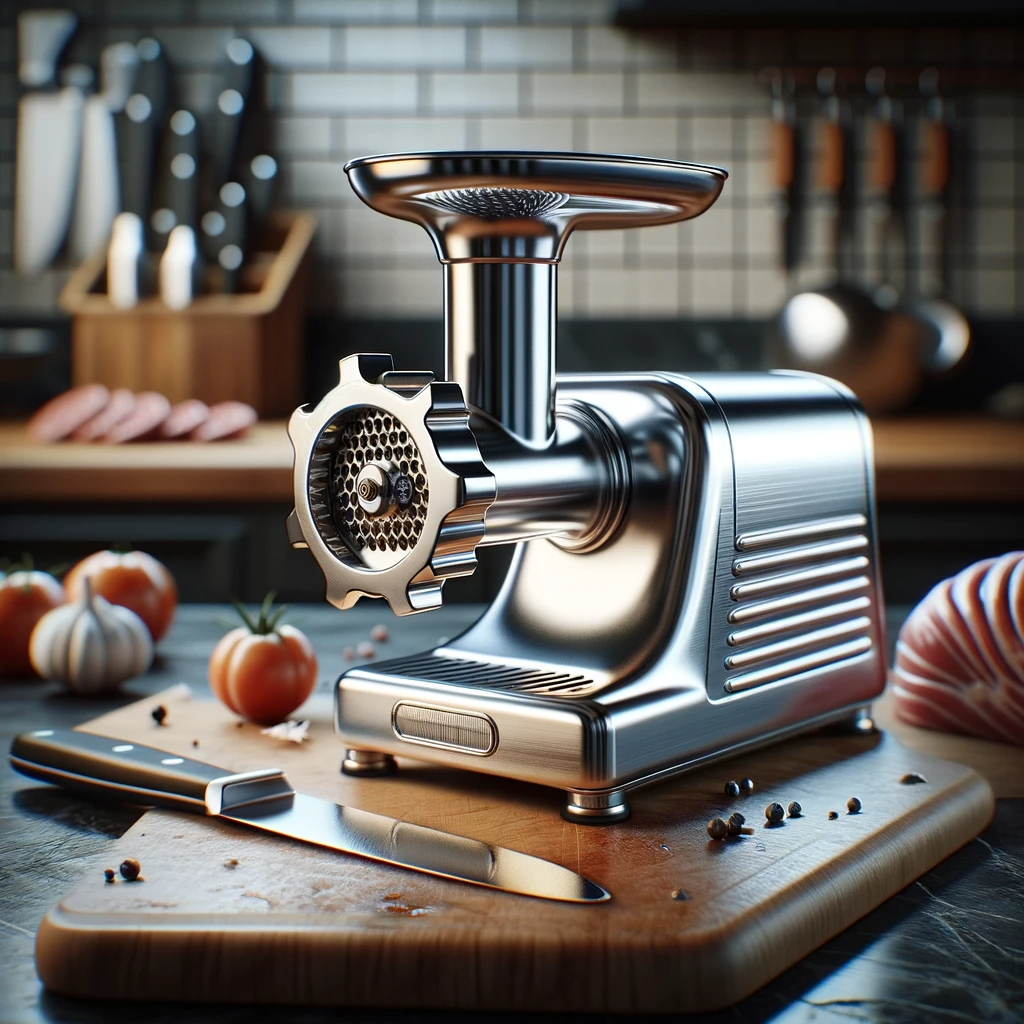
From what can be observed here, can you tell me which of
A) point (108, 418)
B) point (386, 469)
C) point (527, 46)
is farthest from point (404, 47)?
point (386, 469)

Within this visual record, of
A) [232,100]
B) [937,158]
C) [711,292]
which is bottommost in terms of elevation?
[711,292]

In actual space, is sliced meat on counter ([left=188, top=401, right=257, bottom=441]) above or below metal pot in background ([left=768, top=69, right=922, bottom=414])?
below

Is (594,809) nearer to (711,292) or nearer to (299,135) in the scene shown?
(711,292)

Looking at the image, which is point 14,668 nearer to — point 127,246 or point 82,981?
point 82,981

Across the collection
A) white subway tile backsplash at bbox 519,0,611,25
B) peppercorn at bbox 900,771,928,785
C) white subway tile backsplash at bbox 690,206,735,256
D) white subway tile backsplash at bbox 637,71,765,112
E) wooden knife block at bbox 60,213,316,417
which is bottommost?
peppercorn at bbox 900,771,928,785

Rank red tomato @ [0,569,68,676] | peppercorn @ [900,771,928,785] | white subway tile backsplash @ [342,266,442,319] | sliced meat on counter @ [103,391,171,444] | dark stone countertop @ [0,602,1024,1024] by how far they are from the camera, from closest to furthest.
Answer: dark stone countertop @ [0,602,1024,1024] → peppercorn @ [900,771,928,785] → red tomato @ [0,569,68,676] → sliced meat on counter @ [103,391,171,444] → white subway tile backsplash @ [342,266,442,319]

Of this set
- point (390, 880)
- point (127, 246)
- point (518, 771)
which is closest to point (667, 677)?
point (518, 771)

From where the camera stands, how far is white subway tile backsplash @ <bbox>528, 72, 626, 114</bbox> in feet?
8.52

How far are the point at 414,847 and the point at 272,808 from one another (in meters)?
0.10

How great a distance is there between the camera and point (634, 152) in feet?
8.45

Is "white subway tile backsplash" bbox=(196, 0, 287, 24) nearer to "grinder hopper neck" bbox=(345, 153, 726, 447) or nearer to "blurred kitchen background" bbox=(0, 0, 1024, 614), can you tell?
"blurred kitchen background" bbox=(0, 0, 1024, 614)

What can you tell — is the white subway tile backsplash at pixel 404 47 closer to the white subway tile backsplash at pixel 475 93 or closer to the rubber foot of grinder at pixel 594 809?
the white subway tile backsplash at pixel 475 93

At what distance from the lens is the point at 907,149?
8.54ft

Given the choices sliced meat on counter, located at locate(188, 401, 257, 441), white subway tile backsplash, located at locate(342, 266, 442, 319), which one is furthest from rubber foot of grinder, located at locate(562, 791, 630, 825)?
white subway tile backsplash, located at locate(342, 266, 442, 319)
